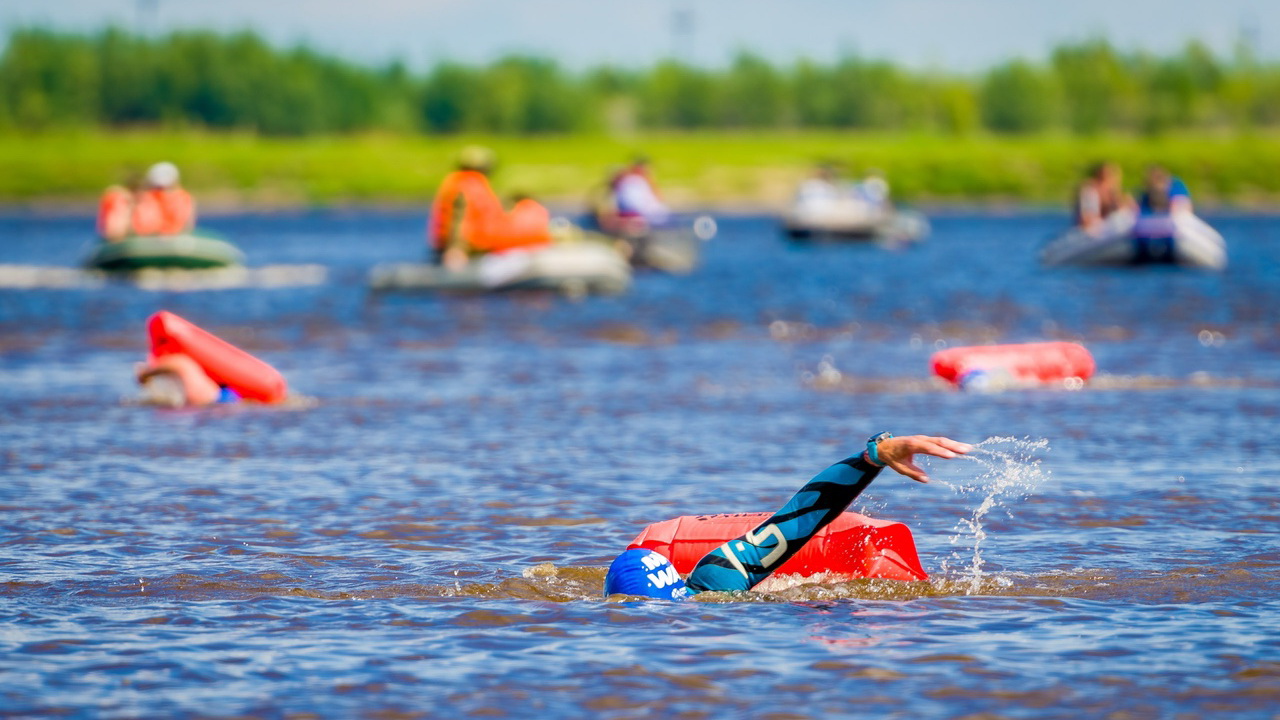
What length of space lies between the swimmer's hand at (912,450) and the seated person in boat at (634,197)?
1133 inches

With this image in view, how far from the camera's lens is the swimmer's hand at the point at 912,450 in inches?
291

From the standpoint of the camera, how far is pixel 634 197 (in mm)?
36719

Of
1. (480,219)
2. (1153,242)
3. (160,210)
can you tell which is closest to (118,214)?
(160,210)

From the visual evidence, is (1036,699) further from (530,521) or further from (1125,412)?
(1125,412)

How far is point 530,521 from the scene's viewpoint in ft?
35.6

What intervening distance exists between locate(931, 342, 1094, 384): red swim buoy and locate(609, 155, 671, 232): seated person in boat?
757 inches

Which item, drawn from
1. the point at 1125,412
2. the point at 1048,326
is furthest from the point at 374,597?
the point at 1048,326

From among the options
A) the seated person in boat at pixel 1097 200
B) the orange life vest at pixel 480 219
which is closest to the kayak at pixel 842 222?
the seated person in boat at pixel 1097 200

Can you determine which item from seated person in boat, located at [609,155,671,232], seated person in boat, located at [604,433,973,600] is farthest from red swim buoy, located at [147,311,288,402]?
seated person in boat, located at [609,155,671,232]

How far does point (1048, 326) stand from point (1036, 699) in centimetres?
1892

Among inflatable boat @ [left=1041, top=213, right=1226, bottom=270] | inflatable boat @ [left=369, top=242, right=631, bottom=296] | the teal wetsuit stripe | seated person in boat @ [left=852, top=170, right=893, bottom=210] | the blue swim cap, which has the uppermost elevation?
seated person in boat @ [left=852, top=170, right=893, bottom=210]

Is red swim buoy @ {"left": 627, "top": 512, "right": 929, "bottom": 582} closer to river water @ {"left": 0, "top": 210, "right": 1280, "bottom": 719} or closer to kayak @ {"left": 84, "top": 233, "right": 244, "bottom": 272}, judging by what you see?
river water @ {"left": 0, "top": 210, "right": 1280, "bottom": 719}

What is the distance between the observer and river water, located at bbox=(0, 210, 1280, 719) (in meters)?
7.22

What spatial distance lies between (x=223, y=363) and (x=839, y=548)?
29.5 ft
